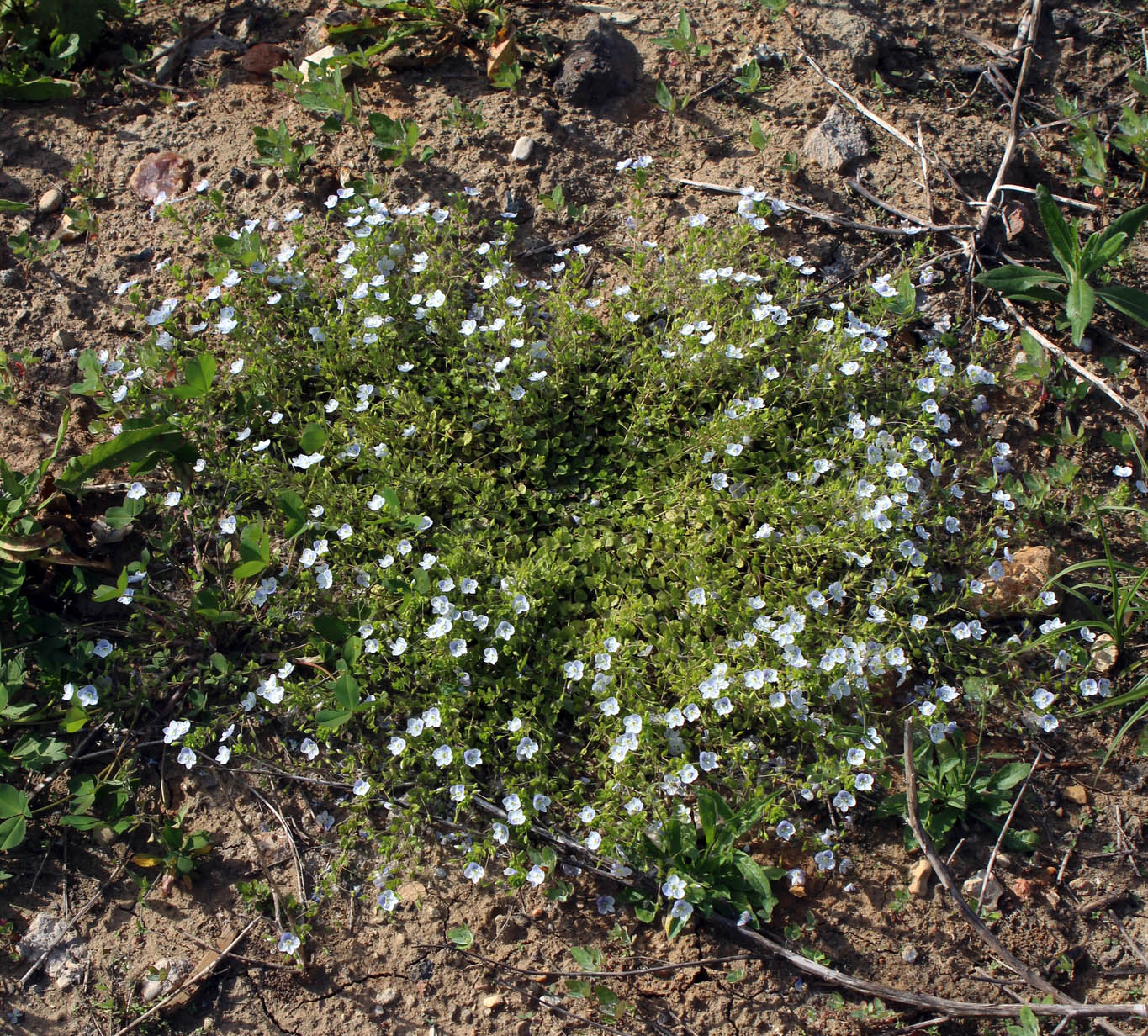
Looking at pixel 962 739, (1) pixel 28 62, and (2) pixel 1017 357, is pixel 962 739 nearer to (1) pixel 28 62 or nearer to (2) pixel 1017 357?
(2) pixel 1017 357

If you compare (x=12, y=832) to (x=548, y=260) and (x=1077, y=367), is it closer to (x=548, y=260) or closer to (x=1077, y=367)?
(x=548, y=260)

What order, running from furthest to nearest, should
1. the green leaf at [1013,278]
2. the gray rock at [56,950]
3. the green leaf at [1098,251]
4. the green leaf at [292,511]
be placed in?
the green leaf at [1013,278]
the green leaf at [1098,251]
the green leaf at [292,511]
the gray rock at [56,950]

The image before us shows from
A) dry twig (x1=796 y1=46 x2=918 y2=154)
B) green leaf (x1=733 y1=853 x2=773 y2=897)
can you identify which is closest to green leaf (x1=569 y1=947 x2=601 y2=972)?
green leaf (x1=733 y1=853 x2=773 y2=897)

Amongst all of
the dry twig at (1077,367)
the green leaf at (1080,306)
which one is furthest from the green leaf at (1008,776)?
the green leaf at (1080,306)

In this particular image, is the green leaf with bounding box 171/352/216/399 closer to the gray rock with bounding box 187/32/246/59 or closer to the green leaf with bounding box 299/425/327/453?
the green leaf with bounding box 299/425/327/453

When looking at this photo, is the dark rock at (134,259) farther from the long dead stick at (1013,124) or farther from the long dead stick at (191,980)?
the long dead stick at (1013,124)

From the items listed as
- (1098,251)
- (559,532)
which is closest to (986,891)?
(559,532)
